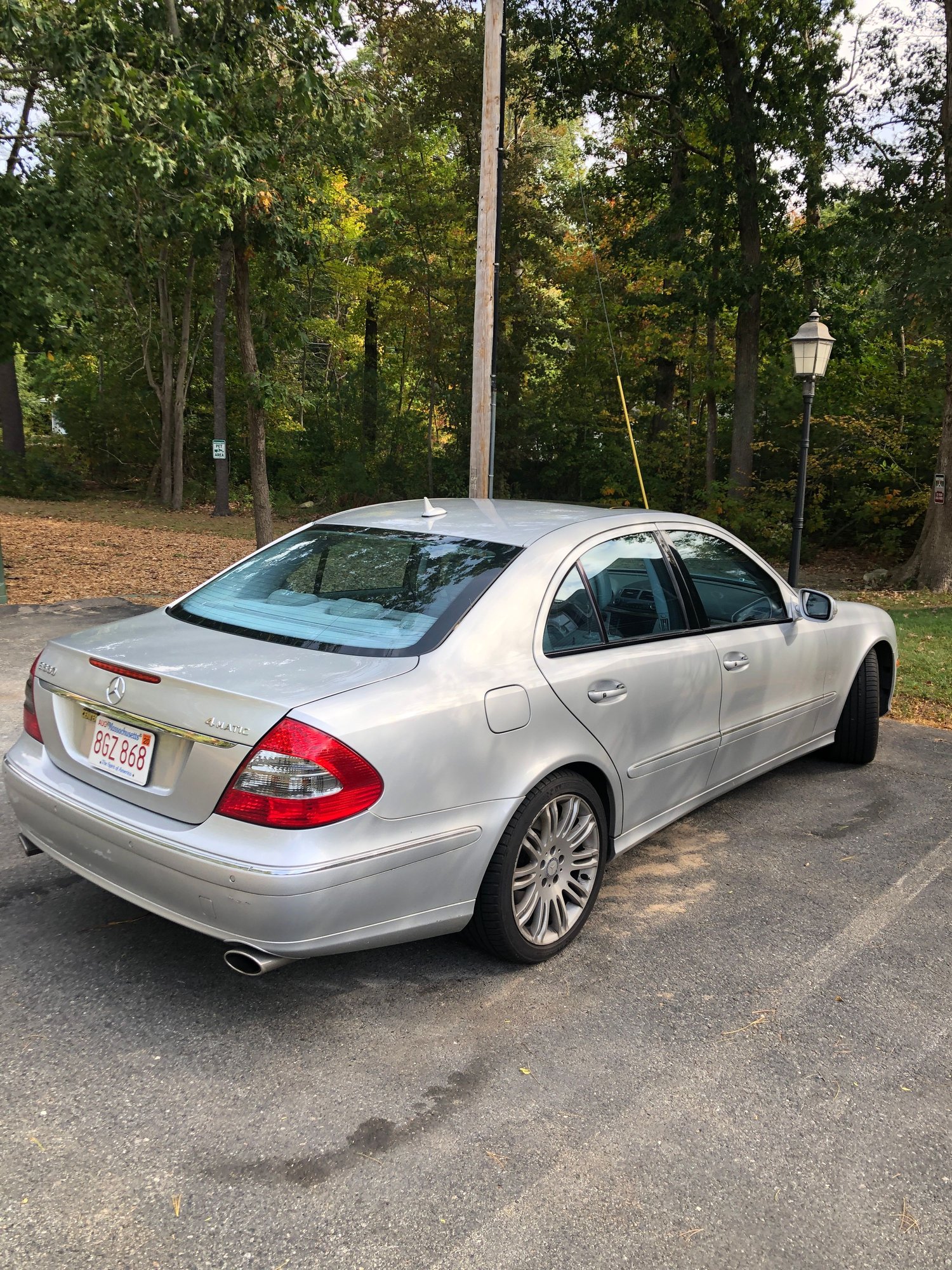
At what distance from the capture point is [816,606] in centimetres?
497

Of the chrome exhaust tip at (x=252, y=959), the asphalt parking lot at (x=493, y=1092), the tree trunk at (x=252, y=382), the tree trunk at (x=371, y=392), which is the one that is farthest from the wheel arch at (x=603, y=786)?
the tree trunk at (x=371, y=392)

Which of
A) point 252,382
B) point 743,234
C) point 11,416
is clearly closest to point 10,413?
point 11,416

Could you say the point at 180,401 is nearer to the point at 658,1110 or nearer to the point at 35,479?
the point at 35,479

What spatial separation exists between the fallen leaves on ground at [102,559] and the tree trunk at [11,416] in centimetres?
653

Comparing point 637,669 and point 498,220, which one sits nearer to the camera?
point 637,669

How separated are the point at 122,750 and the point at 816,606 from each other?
11.6 ft

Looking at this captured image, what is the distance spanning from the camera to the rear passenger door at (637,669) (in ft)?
11.3

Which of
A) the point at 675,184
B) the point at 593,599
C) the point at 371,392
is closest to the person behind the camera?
the point at 593,599

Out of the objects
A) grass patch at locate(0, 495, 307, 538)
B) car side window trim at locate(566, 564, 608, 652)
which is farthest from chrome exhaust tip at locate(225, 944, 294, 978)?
grass patch at locate(0, 495, 307, 538)

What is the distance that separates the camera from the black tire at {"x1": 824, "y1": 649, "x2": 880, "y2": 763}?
5.45 m

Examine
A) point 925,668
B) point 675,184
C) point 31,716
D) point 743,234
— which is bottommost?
point 925,668

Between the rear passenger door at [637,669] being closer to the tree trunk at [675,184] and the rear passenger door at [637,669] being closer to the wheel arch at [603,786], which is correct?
the wheel arch at [603,786]

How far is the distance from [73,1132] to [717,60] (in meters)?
18.2

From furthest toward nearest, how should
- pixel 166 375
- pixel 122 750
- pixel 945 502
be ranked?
1. pixel 166 375
2. pixel 945 502
3. pixel 122 750
